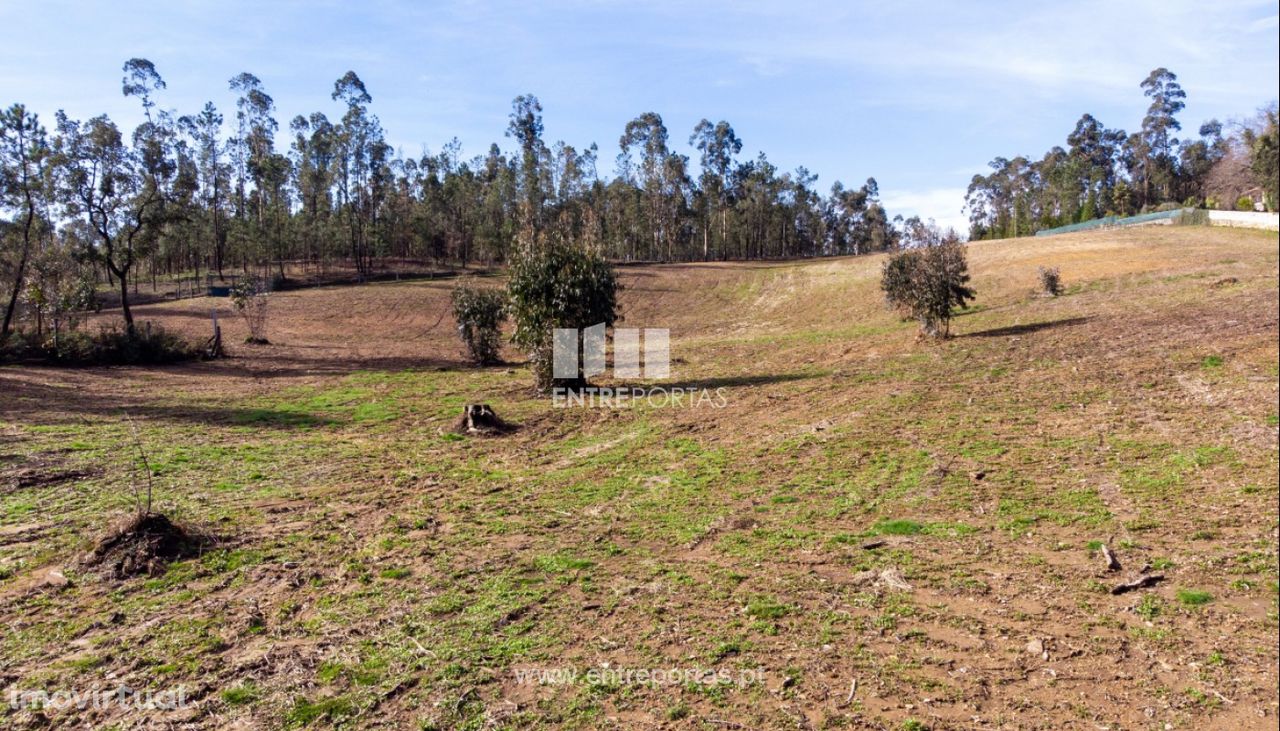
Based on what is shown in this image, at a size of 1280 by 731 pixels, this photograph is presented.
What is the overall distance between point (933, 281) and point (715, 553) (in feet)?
49.7

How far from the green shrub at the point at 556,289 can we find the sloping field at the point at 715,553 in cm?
249

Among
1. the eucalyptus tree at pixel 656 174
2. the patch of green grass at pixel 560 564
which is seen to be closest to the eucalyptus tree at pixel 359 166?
the eucalyptus tree at pixel 656 174

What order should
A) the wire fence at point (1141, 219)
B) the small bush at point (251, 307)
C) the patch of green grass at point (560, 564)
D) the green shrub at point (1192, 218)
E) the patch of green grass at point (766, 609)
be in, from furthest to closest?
the wire fence at point (1141, 219)
the green shrub at point (1192, 218)
the small bush at point (251, 307)
the patch of green grass at point (560, 564)
the patch of green grass at point (766, 609)

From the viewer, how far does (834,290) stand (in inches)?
1709

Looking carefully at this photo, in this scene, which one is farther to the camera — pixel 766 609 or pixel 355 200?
pixel 355 200

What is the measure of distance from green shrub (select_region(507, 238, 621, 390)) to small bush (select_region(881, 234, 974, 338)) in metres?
9.01

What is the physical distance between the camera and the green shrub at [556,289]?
1780 cm

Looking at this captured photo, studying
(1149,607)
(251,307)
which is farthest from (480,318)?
(1149,607)

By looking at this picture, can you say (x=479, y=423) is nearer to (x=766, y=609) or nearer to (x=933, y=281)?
(x=766, y=609)

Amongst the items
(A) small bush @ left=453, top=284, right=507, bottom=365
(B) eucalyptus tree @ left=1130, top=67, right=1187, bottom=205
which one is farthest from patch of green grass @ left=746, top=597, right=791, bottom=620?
(B) eucalyptus tree @ left=1130, top=67, right=1187, bottom=205

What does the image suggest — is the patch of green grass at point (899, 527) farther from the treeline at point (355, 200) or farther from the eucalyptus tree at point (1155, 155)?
the eucalyptus tree at point (1155, 155)

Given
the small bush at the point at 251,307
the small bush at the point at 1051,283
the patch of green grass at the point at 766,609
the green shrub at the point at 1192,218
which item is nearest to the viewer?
the patch of green grass at the point at 766,609

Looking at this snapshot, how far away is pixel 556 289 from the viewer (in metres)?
17.8

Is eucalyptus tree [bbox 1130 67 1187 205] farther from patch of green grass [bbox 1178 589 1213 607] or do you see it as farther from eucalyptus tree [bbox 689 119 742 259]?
patch of green grass [bbox 1178 589 1213 607]
